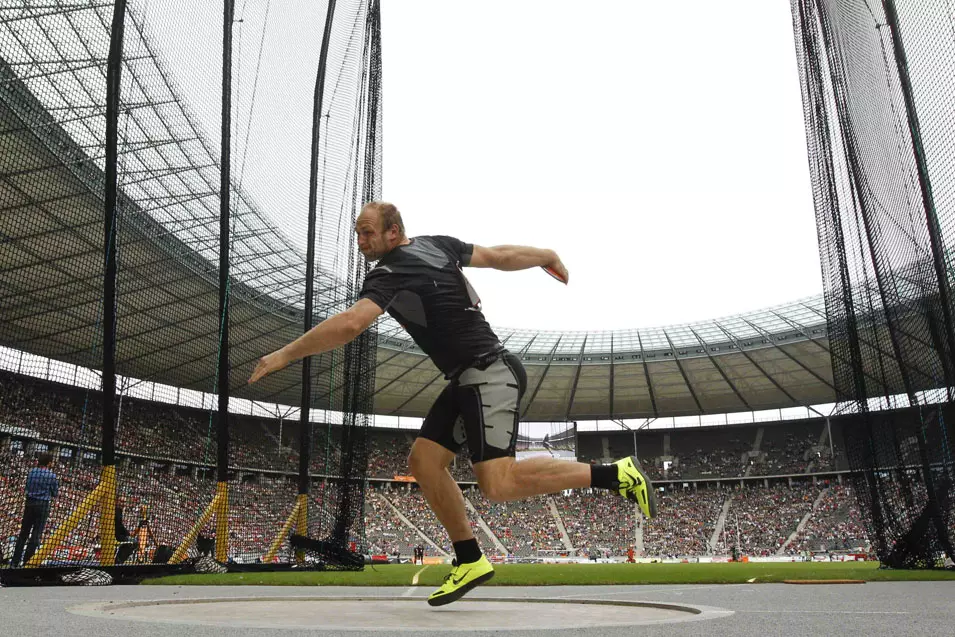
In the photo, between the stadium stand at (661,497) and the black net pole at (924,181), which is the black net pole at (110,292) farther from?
the stadium stand at (661,497)

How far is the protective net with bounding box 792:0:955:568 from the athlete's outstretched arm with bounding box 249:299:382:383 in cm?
656

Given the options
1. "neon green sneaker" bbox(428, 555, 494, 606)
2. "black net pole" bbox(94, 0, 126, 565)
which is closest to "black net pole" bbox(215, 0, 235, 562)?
"black net pole" bbox(94, 0, 126, 565)

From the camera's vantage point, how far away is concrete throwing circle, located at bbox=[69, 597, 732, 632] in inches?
90.6

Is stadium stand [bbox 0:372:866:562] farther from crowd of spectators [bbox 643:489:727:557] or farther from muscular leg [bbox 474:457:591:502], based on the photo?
muscular leg [bbox 474:457:591:502]

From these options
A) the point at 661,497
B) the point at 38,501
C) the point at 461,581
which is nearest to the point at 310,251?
the point at 38,501

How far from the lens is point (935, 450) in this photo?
8164 mm

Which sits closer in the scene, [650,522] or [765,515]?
[765,515]

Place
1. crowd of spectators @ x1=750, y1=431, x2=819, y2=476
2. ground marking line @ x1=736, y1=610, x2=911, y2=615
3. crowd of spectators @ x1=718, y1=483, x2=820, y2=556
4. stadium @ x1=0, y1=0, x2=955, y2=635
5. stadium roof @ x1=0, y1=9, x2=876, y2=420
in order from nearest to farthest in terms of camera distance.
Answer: ground marking line @ x1=736, y1=610, x2=911, y2=615 < stadium @ x1=0, y1=0, x2=955, y2=635 < stadium roof @ x1=0, y1=9, x2=876, y2=420 < crowd of spectators @ x1=718, y1=483, x2=820, y2=556 < crowd of spectators @ x1=750, y1=431, x2=819, y2=476

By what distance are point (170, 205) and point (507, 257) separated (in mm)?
12347

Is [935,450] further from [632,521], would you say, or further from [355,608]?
[632,521]

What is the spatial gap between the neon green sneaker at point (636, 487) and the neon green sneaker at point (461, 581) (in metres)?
0.70

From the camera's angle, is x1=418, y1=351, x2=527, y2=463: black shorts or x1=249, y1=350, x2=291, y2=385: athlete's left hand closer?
x1=249, y1=350, x2=291, y2=385: athlete's left hand

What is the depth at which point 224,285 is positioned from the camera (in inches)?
308

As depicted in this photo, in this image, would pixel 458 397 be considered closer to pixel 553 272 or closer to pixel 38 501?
pixel 553 272
